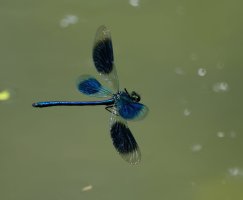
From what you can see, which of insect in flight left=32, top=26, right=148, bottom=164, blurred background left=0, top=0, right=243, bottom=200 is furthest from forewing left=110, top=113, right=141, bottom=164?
blurred background left=0, top=0, right=243, bottom=200

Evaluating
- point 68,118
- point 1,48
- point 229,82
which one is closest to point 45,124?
point 68,118

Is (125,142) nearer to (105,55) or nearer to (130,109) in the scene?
(130,109)

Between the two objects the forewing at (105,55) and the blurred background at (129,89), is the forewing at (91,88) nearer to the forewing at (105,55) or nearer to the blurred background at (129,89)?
the forewing at (105,55)

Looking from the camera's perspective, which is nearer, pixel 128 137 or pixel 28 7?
pixel 128 137

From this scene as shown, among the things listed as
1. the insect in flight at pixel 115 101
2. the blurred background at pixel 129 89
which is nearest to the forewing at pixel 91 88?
the insect in flight at pixel 115 101

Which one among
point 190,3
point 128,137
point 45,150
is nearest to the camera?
point 128,137

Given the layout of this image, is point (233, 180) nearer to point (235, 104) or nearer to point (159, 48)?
point (235, 104)

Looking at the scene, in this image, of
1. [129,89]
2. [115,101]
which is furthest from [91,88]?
[129,89]
